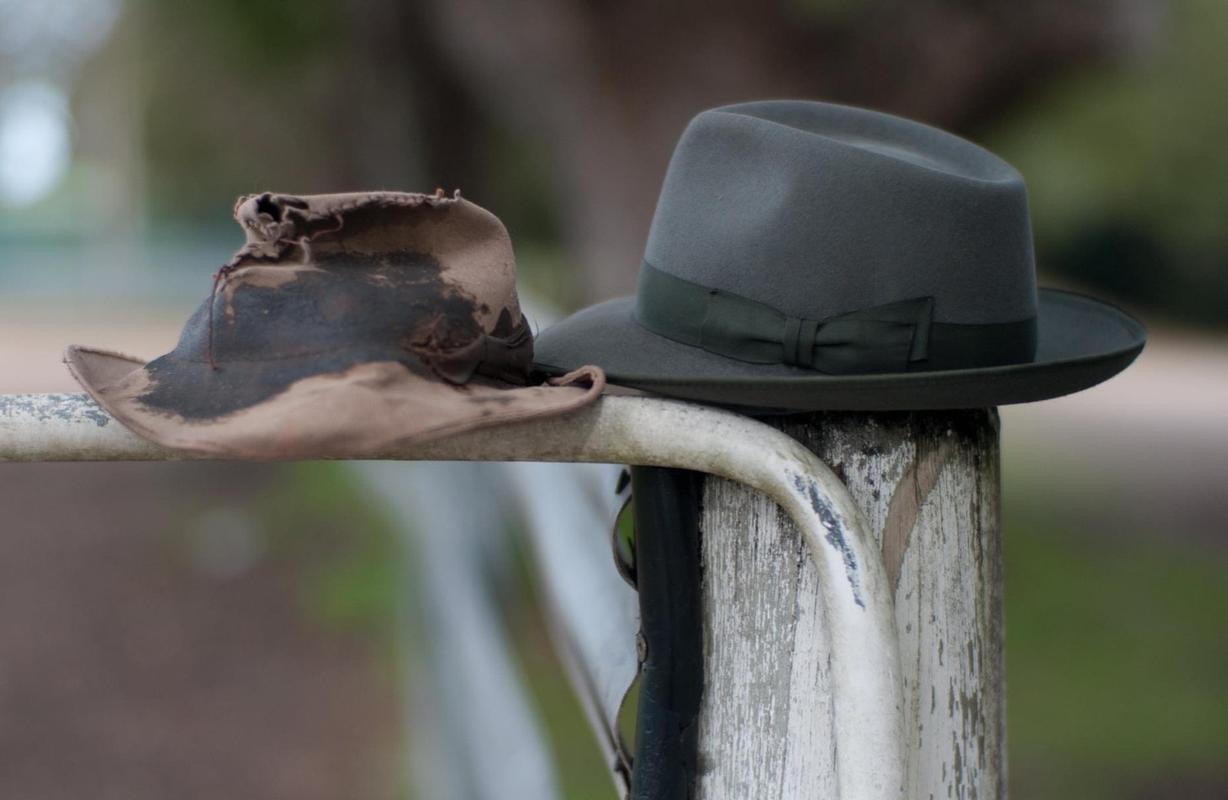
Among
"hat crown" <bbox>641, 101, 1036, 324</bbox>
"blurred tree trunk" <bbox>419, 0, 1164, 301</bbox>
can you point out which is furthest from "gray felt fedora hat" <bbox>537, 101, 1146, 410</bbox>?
"blurred tree trunk" <bbox>419, 0, 1164, 301</bbox>

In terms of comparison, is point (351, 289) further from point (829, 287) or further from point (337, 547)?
point (337, 547)

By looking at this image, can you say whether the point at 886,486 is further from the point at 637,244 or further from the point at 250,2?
the point at 250,2

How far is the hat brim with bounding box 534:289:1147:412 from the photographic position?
92 centimetres

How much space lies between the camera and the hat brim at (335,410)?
0.83m

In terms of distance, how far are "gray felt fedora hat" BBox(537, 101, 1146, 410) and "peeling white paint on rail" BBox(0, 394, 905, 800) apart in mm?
51

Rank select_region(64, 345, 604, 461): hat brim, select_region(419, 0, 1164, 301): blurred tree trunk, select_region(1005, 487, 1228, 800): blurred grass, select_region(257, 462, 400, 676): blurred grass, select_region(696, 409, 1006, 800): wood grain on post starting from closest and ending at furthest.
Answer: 1. select_region(64, 345, 604, 461): hat brim
2. select_region(696, 409, 1006, 800): wood grain on post
3. select_region(1005, 487, 1228, 800): blurred grass
4. select_region(419, 0, 1164, 301): blurred tree trunk
5. select_region(257, 462, 400, 676): blurred grass

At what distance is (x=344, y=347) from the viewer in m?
0.88

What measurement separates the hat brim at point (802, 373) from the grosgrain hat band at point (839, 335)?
0.5 inches

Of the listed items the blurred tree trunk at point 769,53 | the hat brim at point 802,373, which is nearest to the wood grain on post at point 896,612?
the hat brim at point 802,373

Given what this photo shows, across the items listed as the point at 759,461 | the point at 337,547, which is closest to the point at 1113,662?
the point at 337,547

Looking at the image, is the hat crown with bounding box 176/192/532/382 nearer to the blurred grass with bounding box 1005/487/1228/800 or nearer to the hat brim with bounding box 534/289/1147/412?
the hat brim with bounding box 534/289/1147/412

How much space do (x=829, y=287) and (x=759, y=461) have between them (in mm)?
204

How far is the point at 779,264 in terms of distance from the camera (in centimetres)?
104

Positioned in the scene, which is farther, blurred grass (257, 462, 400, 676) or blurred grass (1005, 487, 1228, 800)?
blurred grass (257, 462, 400, 676)
